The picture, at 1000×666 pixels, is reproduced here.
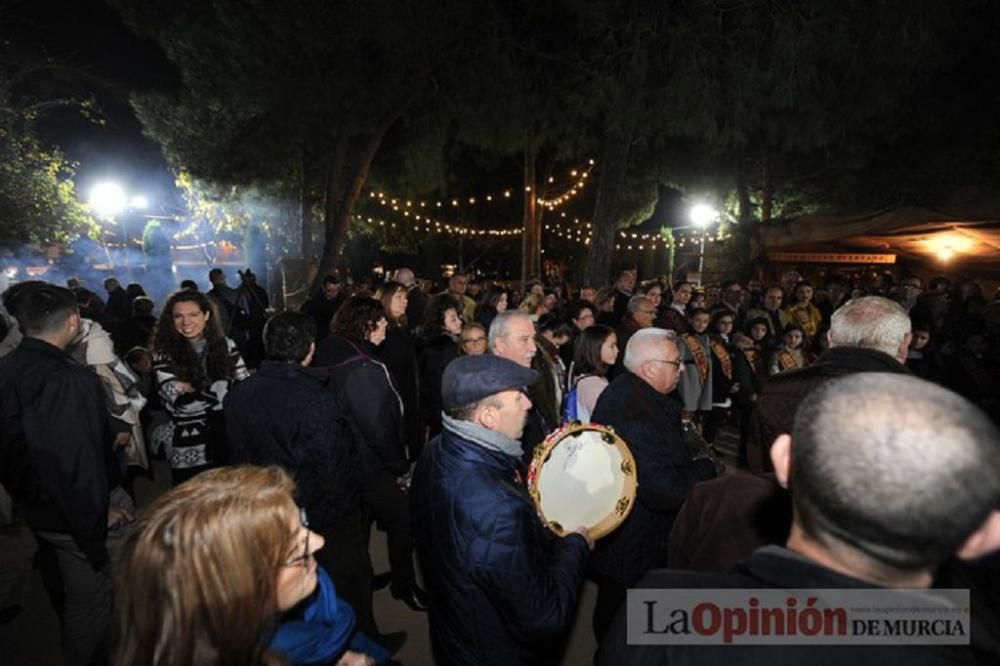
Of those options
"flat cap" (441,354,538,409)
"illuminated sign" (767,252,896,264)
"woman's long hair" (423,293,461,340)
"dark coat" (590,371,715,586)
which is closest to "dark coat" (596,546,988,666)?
"flat cap" (441,354,538,409)

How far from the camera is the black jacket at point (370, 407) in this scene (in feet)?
11.2

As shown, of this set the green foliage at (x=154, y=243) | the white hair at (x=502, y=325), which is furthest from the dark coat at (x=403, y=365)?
the green foliage at (x=154, y=243)

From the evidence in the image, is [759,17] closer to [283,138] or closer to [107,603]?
[283,138]

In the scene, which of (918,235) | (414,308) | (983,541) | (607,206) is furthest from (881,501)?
(918,235)

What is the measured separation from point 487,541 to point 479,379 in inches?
22.2

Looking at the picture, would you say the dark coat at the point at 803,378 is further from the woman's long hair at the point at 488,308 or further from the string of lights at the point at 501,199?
the string of lights at the point at 501,199

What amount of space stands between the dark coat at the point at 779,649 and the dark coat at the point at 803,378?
57.1 inches

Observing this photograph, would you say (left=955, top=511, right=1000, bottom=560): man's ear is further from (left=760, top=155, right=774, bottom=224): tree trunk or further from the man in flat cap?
(left=760, top=155, right=774, bottom=224): tree trunk

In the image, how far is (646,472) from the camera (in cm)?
264

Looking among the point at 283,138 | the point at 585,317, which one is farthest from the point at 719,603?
the point at 283,138

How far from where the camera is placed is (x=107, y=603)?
2.73 metres

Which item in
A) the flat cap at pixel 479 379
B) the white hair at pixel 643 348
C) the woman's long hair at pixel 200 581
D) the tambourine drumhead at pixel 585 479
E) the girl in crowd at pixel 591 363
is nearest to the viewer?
the woman's long hair at pixel 200 581

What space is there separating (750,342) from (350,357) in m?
4.59

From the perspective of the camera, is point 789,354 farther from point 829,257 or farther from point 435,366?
point 829,257
